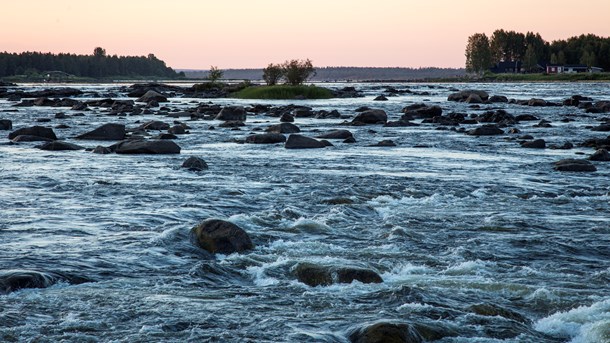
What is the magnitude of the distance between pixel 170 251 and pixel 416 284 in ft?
12.3

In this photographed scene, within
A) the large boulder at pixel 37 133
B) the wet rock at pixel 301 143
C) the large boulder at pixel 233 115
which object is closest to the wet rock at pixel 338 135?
the wet rock at pixel 301 143

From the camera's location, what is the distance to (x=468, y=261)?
10.8 metres

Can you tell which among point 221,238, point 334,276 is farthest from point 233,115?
point 334,276

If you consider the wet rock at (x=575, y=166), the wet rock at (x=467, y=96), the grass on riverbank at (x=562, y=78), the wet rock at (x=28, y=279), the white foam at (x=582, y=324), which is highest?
the wet rock at (x=28, y=279)

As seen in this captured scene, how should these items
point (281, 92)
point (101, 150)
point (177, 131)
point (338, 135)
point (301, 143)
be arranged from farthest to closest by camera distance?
point (281, 92)
point (177, 131)
point (338, 135)
point (301, 143)
point (101, 150)

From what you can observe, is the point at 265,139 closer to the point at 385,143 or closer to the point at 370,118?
the point at 385,143

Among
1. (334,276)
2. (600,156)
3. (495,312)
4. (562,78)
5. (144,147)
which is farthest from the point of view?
(562,78)

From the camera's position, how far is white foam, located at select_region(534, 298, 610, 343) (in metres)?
7.79

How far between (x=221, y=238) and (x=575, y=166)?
13.1 metres

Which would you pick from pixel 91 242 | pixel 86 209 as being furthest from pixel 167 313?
pixel 86 209

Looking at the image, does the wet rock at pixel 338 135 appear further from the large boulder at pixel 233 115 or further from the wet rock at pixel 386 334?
the wet rock at pixel 386 334

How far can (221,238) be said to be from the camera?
37.8ft

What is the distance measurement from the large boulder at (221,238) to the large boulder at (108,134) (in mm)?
18891

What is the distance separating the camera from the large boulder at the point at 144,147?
25.1 meters
